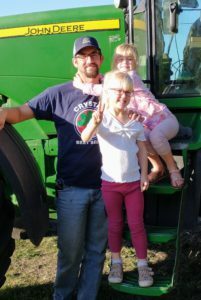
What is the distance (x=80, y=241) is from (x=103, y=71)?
1361 mm

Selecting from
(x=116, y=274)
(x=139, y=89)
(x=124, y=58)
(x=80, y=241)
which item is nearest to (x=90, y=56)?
(x=124, y=58)

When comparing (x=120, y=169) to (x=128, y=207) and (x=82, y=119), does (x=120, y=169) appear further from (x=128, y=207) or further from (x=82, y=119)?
(x=82, y=119)

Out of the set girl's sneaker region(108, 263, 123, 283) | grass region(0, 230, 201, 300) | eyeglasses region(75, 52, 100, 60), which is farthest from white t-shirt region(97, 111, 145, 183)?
grass region(0, 230, 201, 300)

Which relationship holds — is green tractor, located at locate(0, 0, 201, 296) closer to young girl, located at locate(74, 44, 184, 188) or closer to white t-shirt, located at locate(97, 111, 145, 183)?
young girl, located at locate(74, 44, 184, 188)

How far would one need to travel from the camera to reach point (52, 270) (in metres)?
3.96

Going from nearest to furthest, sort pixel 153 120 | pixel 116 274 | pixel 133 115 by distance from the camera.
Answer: pixel 133 115, pixel 116 274, pixel 153 120

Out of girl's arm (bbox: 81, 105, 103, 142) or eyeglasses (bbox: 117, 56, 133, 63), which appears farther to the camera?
eyeglasses (bbox: 117, 56, 133, 63)

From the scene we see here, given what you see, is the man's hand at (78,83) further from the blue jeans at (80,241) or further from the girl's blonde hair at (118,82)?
the blue jeans at (80,241)

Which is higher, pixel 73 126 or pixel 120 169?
pixel 73 126

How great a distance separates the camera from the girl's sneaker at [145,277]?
2.75 metres

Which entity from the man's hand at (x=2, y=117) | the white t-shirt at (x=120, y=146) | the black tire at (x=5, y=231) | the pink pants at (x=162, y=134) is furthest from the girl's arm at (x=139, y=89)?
the black tire at (x=5, y=231)

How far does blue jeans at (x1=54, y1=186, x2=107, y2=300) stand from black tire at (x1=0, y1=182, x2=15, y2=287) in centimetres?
29

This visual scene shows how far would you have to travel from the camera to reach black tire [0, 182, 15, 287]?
2910mm

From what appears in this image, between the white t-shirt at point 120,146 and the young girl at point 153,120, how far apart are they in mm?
174
